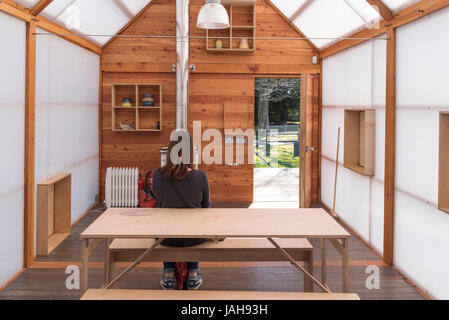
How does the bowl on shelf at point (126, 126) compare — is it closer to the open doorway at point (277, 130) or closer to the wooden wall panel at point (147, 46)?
the wooden wall panel at point (147, 46)

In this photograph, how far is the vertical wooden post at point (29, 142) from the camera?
13.5 feet

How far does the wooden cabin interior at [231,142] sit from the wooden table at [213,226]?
19 mm

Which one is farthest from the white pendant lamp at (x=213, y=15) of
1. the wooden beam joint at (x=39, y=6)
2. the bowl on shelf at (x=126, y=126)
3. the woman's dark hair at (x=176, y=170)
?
the bowl on shelf at (x=126, y=126)

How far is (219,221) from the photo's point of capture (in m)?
2.90

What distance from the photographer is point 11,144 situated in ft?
12.5

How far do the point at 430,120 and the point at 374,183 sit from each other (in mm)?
1400

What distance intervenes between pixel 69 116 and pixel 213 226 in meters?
3.47

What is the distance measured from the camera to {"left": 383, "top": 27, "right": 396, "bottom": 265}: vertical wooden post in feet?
13.8

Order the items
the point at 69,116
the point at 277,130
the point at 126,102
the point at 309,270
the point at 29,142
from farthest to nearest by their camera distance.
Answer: the point at 277,130 → the point at 126,102 → the point at 69,116 → the point at 29,142 → the point at 309,270

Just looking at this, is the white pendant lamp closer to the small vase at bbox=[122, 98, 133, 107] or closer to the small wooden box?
the small wooden box

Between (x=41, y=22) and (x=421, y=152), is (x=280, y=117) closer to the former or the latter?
(x=41, y=22)

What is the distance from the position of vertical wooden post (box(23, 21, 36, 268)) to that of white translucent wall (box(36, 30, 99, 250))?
26 cm

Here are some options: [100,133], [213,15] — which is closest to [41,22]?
[213,15]

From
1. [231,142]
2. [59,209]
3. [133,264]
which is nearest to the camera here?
[133,264]
